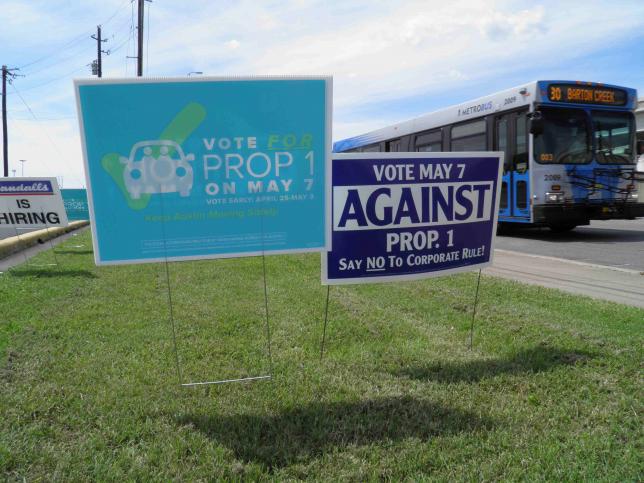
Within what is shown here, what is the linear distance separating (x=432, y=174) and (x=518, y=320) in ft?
6.37

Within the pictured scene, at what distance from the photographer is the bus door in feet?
43.2

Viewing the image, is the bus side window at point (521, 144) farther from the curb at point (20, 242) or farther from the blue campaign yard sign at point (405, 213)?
the curb at point (20, 242)

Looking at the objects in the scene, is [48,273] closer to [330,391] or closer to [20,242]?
[20,242]

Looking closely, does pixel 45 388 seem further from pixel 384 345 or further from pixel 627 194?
pixel 627 194

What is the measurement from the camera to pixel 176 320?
586 cm

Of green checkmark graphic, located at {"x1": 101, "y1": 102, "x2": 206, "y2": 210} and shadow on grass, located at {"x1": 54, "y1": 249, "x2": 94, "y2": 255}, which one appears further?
shadow on grass, located at {"x1": 54, "y1": 249, "x2": 94, "y2": 255}

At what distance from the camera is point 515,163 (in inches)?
531

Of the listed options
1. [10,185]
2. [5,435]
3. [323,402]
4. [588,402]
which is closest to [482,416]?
[588,402]

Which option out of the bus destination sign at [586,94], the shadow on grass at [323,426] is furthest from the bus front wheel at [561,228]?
the shadow on grass at [323,426]

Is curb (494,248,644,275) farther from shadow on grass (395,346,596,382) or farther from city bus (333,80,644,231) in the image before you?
shadow on grass (395,346,596,382)

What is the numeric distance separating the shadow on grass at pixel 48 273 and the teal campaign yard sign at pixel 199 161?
592 cm

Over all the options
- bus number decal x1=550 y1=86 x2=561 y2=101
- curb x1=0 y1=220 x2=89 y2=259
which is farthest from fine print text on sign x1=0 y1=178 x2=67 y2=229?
bus number decal x1=550 y1=86 x2=561 y2=101

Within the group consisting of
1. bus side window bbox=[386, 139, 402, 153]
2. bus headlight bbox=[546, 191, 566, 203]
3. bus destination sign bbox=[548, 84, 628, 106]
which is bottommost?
bus headlight bbox=[546, 191, 566, 203]

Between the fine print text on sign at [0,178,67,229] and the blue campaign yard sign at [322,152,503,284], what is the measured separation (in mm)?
9080
